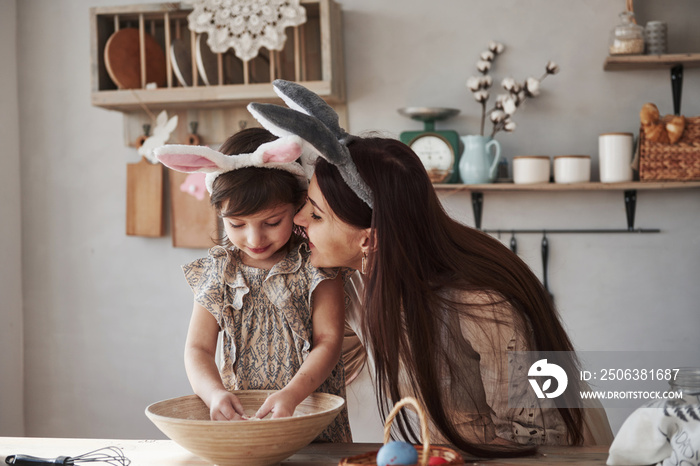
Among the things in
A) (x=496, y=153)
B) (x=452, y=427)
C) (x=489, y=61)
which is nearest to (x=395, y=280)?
(x=452, y=427)

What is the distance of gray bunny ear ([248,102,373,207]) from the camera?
3.54ft

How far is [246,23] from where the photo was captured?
91.5 inches

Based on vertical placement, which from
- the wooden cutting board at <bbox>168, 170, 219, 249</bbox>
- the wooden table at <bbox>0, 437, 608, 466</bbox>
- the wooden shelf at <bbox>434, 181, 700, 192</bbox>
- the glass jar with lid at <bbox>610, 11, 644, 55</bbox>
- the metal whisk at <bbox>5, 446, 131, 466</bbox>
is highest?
the glass jar with lid at <bbox>610, 11, 644, 55</bbox>

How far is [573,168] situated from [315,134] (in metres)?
1.44

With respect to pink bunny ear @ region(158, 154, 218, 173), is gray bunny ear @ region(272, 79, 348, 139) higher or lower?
higher

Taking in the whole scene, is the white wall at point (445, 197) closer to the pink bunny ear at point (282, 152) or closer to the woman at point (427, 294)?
the woman at point (427, 294)

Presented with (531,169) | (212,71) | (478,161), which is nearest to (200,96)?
(212,71)

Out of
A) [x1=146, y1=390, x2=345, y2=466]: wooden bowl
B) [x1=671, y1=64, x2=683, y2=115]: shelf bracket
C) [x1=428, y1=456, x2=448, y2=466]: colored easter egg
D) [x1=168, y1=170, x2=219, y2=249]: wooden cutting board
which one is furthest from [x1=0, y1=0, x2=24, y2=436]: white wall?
[x1=671, y1=64, x2=683, y2=115]: shelf bracket

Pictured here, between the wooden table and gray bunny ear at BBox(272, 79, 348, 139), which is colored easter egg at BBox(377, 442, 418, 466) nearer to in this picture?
the wooden table

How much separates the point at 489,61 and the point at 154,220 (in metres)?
1.39

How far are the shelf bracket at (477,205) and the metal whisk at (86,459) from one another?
65.7 inches

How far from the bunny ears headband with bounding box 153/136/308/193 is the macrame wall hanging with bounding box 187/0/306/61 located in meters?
1.17

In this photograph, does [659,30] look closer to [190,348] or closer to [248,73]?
[248,73]

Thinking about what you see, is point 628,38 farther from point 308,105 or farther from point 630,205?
point 308,105
